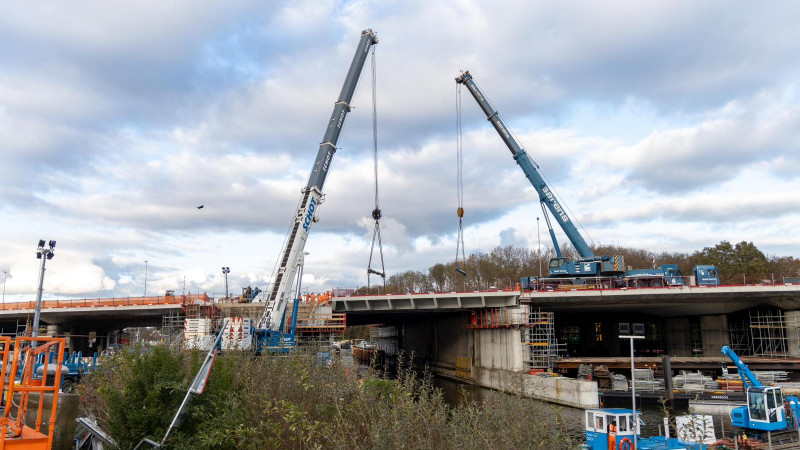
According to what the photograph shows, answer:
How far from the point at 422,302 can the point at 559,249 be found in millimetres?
14330

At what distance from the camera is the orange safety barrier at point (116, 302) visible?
47.9 metres

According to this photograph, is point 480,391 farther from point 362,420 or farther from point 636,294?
point 362,420

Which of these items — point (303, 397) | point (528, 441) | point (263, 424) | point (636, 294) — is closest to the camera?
point (528, 441)

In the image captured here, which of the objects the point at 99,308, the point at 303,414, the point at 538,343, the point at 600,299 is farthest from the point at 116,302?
the point at 303,414

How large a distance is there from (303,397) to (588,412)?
47.1 ft

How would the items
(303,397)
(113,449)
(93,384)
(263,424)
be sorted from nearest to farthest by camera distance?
1. (263,424)
2. (113,449)
3. (303,397)
4. (93,384)

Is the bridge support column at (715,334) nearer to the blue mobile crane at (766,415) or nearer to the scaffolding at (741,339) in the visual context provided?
the scaffolding at (741,339)

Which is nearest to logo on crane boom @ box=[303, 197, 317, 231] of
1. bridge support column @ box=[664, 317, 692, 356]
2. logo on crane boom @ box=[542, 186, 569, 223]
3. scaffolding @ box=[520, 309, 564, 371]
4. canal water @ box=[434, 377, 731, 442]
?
canal water @ box=[434, 377, 731, 442]

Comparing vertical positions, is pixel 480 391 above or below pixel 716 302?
below

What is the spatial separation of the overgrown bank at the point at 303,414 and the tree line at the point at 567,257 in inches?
1482

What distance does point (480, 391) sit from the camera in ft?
158

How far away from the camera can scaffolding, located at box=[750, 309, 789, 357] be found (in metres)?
47.7

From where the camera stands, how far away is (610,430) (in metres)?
21.3

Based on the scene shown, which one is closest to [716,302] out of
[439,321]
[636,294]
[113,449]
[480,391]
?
[636,294]
